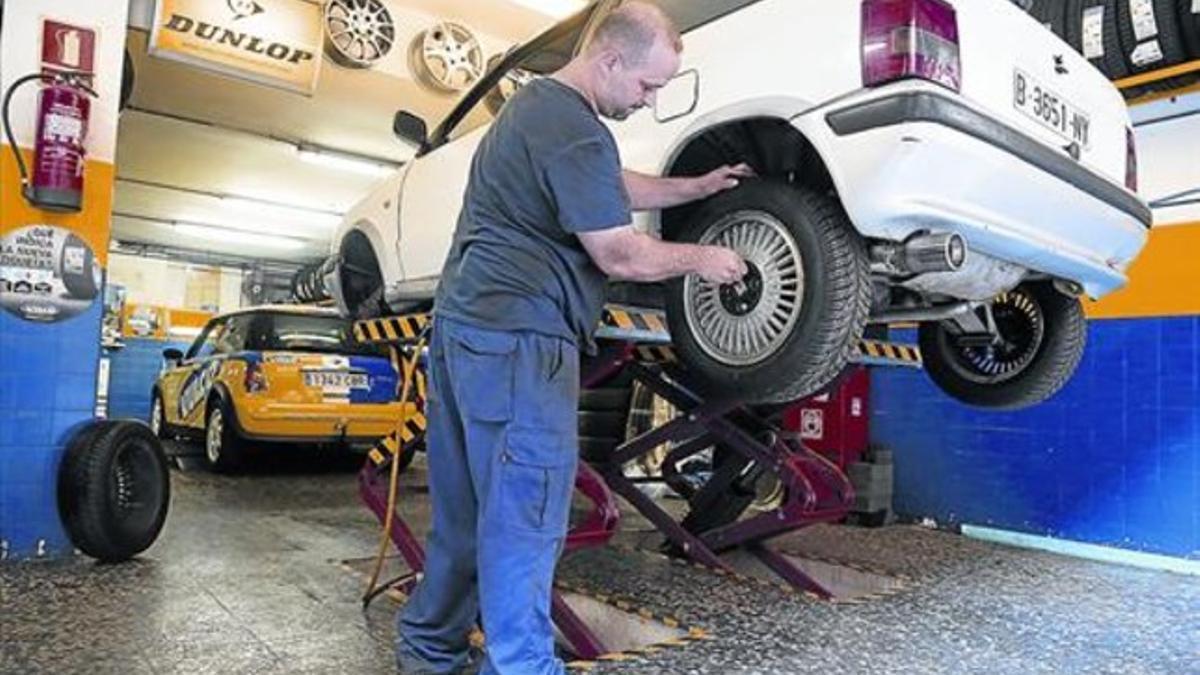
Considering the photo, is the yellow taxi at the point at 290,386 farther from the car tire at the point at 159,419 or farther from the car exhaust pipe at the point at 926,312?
the car exhaust pipe at the point at 926,312

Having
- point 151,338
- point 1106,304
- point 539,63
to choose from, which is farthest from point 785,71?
point 151,338

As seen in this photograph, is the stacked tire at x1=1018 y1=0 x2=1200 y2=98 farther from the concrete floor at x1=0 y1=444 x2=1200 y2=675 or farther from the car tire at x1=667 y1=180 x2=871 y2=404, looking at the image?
the car tire at x1=667 y1=180 x2=871 y2=404

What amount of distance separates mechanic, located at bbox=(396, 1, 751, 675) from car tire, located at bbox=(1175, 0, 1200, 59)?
3.04m

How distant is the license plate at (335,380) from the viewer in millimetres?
5902

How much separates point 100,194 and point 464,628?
2447mm

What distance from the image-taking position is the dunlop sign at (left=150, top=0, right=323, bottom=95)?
13.9 feet

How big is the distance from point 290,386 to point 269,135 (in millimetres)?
2559

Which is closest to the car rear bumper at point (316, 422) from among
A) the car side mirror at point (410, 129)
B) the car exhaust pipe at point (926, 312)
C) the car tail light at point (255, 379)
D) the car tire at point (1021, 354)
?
the car tail light at point (255, 379)

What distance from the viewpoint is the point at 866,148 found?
181cm

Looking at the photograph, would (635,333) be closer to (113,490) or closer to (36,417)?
(113,490)

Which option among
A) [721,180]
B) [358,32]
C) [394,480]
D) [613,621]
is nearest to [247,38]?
[358,32]

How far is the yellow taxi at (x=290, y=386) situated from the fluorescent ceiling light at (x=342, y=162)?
5.47 feet

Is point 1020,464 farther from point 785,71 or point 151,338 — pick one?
point 151,338

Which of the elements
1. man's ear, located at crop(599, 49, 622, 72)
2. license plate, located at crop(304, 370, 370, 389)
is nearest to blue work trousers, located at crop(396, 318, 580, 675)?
man's ear, located at crop(599, 49, 622, 72)
